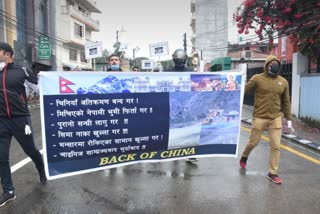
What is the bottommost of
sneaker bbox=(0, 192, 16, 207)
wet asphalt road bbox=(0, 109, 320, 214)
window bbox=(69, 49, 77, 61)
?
wet asphalt road bbox=(0, 109, 320, 214)

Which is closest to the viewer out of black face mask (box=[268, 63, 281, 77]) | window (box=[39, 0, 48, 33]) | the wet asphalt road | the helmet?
the wet asphalt road

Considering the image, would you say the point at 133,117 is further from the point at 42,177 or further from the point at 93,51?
the point at 93,51

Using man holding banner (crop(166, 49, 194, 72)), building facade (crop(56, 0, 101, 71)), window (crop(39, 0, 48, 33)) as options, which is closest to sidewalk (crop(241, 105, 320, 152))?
man holding banner (crop(166, 49, 194, 72))

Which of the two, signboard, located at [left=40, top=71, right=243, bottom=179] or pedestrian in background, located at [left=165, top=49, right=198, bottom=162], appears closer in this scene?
signboard, located at [left=40, top=71, right=243, bottom=179]

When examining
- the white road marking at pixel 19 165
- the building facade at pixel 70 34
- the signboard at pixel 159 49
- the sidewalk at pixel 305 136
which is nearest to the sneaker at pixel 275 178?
the sidewalk at pixel 305 136

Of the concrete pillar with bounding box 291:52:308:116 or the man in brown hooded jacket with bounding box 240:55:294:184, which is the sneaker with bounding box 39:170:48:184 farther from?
the concrete pillar with bounding box 291:52:308:116

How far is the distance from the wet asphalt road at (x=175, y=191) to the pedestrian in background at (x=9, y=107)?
360mm

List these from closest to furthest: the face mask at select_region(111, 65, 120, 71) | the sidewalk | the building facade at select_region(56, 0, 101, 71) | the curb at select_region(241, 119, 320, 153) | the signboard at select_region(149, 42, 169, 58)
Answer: the face mask at select_region(111, 65, 120, 71) < the curb at select_region(241, 119, 320, 153) < the sidewalk < the signboard at select_region(149, 42, 169, 58) < the building facade at select_region(56, 0, 101, 71)

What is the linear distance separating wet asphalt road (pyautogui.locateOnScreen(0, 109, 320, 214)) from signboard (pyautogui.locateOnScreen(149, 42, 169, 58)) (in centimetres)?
1071

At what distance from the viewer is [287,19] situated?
10.9m

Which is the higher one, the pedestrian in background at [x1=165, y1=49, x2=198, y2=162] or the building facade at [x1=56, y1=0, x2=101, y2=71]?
the building facade at [x1=56, y1=0, x2=101, y2=71]

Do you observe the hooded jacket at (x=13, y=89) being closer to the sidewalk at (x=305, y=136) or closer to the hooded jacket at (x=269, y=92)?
the hooded jacket at (x=269, y=92)

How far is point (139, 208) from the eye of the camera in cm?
418

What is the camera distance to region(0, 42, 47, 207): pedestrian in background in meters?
4.25
